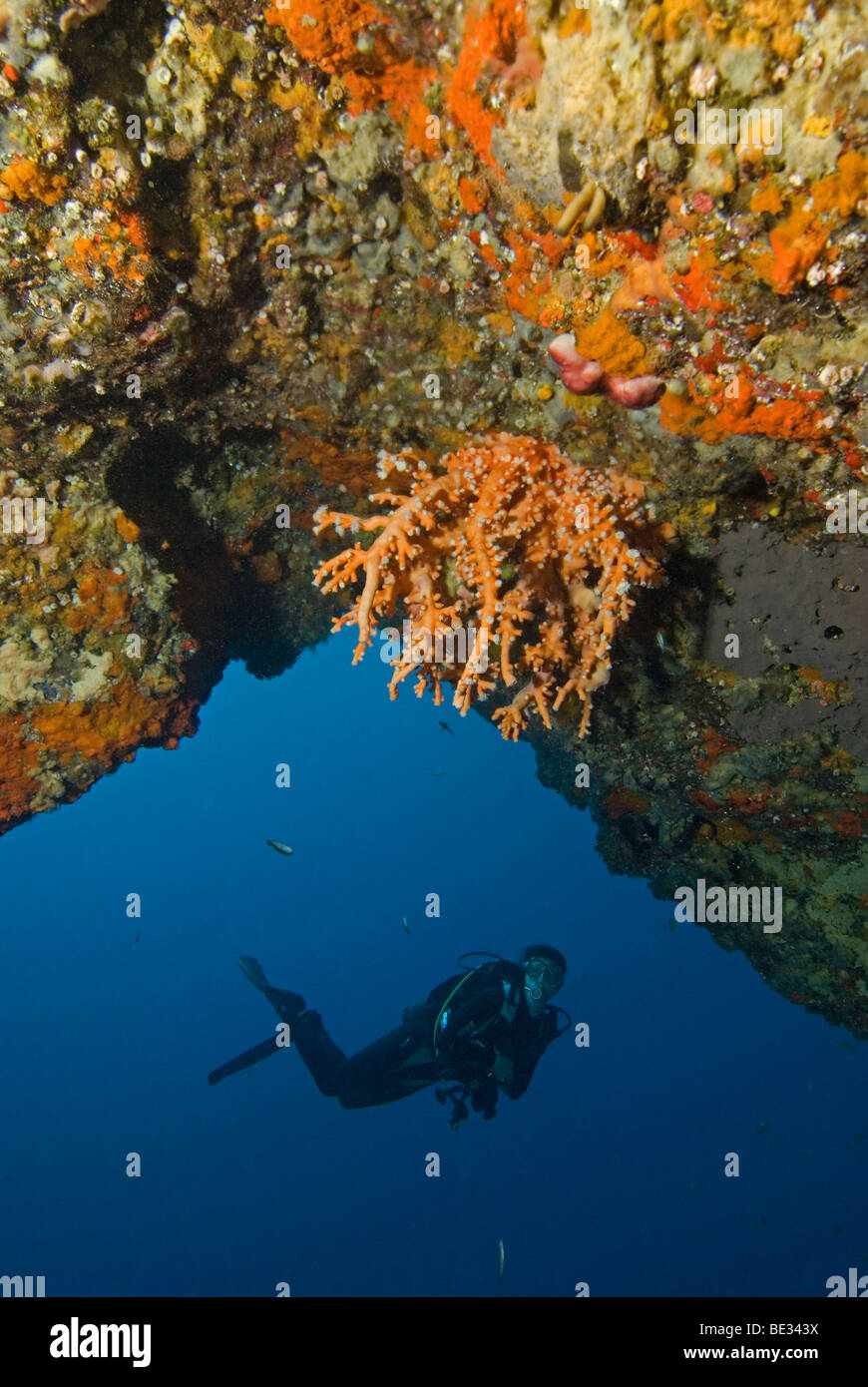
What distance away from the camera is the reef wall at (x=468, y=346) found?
245 centimetres

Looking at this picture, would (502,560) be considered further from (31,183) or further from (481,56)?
(31,183)

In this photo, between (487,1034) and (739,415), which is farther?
(487,1034)

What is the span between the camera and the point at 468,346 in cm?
384

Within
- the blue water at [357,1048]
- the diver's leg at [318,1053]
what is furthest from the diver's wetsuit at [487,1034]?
the blue water at [357,1048]

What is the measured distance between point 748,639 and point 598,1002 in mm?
69561

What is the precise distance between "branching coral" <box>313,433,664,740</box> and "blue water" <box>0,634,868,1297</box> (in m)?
27.1

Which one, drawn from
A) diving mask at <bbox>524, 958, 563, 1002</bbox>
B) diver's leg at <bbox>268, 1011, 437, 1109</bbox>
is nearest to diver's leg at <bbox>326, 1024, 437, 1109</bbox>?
diver's leg at <bbox>268, 1011, 437, 1109</bbox>

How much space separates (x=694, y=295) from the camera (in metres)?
2.75

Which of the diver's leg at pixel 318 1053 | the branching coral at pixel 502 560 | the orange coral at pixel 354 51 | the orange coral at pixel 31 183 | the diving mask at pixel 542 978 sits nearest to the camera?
the orange coral at pixel 354 51

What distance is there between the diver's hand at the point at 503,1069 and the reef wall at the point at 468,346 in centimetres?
676

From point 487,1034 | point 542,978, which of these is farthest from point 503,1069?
point 542,978

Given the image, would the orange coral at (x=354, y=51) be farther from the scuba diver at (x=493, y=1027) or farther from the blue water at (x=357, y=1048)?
the blue water at (x=357, y=1048)

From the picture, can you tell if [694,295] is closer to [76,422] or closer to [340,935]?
[76,422]

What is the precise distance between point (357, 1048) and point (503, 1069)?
62.3m
